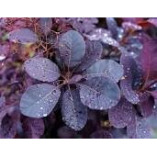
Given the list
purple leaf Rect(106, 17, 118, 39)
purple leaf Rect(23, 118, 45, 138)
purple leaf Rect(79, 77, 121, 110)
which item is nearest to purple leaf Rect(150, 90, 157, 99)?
purple leaf Rect(79, 77, 121, 110)

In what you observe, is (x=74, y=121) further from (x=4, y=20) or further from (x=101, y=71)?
(x=4, y=20)

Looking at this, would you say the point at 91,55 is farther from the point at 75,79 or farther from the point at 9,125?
the point at 9,125

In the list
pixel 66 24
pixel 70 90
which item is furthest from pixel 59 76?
pixel 66 24

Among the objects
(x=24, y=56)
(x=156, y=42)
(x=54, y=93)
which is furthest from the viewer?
(x=24, y=56)

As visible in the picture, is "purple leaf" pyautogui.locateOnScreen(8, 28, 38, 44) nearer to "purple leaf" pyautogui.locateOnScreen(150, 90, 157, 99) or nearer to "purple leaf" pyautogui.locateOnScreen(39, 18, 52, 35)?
"purple leaf" pyautogui.locateOnScreen(39, 18, 52, 35)

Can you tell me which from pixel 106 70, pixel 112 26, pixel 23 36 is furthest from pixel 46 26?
pixel 112 26

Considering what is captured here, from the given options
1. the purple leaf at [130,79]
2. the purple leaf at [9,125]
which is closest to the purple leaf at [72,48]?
the purple leaf at [130,79]
